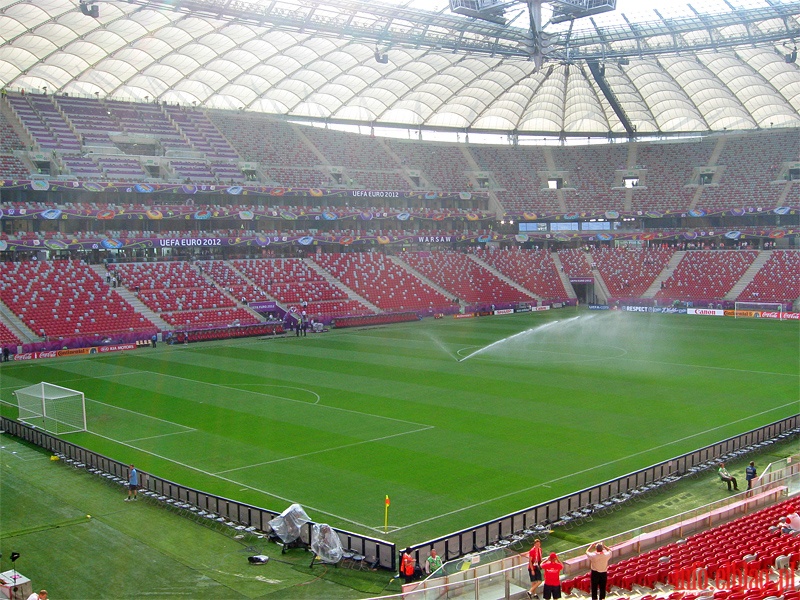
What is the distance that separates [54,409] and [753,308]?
62596 mm

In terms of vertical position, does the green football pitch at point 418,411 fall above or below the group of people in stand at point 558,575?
below

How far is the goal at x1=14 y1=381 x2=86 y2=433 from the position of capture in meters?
35.5

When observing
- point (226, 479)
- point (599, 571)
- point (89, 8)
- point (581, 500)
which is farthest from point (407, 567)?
point (89, 8)

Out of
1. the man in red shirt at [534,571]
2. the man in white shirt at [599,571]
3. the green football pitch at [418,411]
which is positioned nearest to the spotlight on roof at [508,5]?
the green football pitch at [418,411]

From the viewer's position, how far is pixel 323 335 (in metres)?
66.6

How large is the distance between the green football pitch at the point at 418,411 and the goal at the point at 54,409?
0.80 m

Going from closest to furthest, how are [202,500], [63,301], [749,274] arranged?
[202,500]
[63,301]
[749,274]

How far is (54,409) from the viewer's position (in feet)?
119

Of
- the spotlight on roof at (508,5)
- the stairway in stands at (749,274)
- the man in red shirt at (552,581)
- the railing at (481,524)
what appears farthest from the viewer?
the stairway in stands at (749,274)

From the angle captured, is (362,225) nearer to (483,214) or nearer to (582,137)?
(483,214)

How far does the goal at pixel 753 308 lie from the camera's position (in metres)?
74.9

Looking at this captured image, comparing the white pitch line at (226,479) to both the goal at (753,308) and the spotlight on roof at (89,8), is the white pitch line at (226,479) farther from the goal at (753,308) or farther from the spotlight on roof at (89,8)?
the goal at (753,308)

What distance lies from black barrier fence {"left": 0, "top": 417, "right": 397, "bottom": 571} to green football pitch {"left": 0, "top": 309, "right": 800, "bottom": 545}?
4.43 ft

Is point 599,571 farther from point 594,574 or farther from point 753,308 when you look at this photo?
point 753,308
